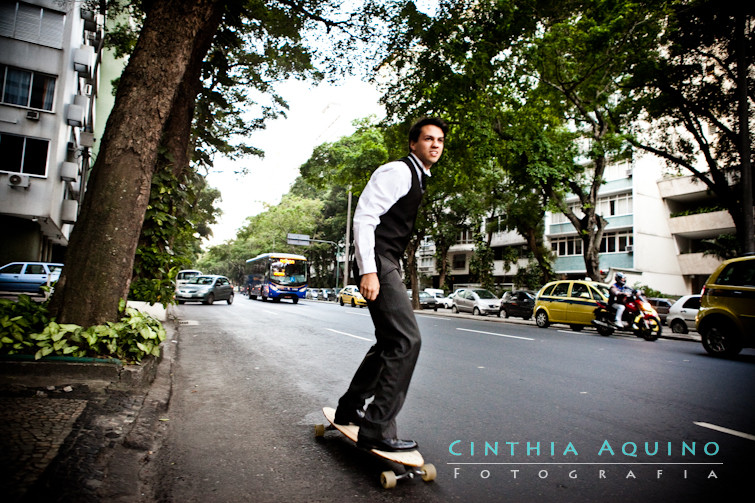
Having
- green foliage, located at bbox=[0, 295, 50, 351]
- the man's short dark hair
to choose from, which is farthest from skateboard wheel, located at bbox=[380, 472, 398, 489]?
green foliage, located at bbox=[0, 295, 50, 351]

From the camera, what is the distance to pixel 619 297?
13188 millimetres

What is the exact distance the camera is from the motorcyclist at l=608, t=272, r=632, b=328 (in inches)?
515

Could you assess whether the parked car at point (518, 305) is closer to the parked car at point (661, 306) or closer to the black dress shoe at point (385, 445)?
the parked car at point (661, 306)

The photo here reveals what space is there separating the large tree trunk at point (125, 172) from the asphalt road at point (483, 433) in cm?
125

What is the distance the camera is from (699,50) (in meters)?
14.8

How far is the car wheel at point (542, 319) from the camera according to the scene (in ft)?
55.2

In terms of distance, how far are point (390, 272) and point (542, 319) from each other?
610 inches

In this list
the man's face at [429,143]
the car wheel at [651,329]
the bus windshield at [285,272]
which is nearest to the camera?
the man's face at [429,143]

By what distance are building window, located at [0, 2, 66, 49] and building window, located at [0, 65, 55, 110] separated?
54.3 inches

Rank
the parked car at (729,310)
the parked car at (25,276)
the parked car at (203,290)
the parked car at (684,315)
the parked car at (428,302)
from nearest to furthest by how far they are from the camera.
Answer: the parked car at (729,310) < the parked car at (684,315) < the parked car at (25,276) < the parked car at (203,290) < the parked car at (428,302)

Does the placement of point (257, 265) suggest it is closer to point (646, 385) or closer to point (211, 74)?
point (211, 74)

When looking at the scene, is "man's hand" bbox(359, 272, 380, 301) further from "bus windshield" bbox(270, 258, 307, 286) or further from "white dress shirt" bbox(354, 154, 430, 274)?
"bus windshield" bbox(270, 258, 307, 286)

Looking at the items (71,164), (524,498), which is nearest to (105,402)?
(524,498)

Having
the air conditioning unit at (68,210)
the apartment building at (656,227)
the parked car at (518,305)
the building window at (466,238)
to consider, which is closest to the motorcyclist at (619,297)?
the parked car at (518,305)
